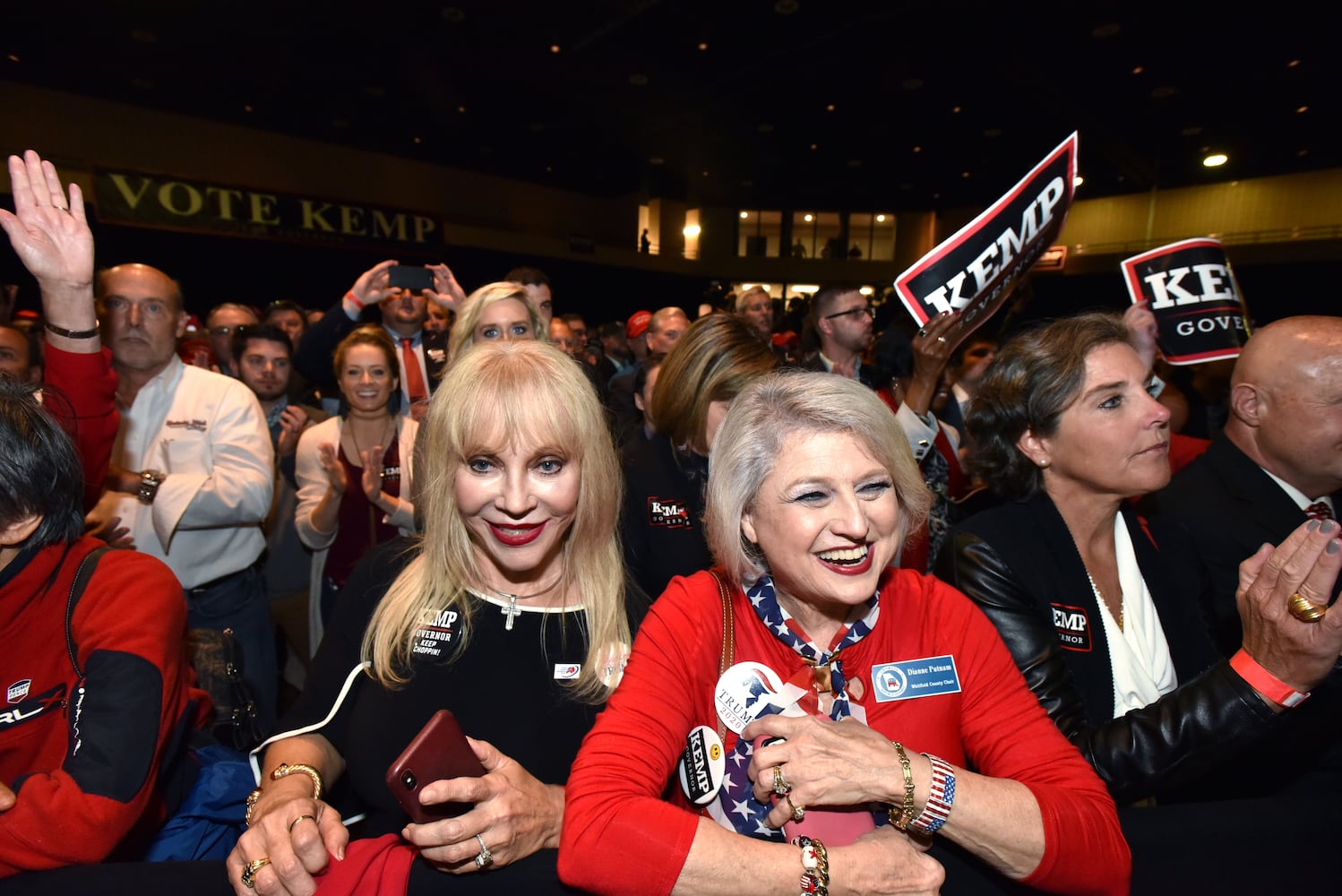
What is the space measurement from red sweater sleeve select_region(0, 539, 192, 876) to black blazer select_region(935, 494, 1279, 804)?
1.71m

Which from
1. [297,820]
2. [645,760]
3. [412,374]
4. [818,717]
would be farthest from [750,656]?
[412,374]

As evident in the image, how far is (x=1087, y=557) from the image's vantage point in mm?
1863

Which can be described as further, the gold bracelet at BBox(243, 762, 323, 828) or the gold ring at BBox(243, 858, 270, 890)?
the gold bracelet at BBox(243, 762, 323, 828)

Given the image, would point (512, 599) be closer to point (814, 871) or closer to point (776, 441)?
point (776, 441)

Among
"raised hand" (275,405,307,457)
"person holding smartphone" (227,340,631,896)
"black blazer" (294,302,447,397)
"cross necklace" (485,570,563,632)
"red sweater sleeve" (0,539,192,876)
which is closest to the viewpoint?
"red sweater sleeve" (0,539,192,876)

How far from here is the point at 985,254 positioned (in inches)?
96.5

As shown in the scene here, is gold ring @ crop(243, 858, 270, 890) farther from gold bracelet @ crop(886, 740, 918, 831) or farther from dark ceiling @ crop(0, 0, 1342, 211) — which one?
dark ceiling @ crop(0, 0, 1342, 211)

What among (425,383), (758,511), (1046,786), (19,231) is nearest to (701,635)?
(758,511)

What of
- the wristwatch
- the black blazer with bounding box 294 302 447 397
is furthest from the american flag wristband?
the black blazer with bounding box 294 302 447 397

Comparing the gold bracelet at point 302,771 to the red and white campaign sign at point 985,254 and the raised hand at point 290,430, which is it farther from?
the raised hand at point 290,430

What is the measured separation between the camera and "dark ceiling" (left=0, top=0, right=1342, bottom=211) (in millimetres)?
9320

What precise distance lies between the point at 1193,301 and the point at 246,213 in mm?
11287

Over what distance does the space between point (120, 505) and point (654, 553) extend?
201 cm

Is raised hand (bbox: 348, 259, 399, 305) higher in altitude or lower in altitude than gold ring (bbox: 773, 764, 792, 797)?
higher
